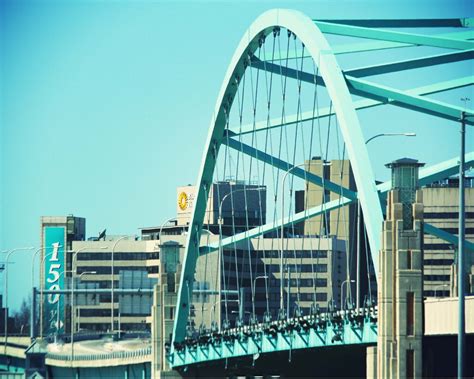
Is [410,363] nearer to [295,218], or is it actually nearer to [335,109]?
[335,109]

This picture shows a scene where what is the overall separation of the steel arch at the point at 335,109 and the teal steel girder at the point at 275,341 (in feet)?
15.5

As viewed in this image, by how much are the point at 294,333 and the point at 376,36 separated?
42.4 feet

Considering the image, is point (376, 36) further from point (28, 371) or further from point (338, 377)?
point (28, 371)

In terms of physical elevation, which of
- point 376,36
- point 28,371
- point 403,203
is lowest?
point 28,371

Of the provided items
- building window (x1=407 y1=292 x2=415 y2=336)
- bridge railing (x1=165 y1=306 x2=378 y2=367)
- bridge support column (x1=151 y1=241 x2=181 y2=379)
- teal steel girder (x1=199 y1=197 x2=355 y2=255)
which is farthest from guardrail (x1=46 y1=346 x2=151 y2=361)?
building window (x1=407 y1=292 x2=415 y2=336)

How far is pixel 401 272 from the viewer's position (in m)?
70.2

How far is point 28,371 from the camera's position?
101 m

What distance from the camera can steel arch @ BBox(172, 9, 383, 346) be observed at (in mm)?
77250

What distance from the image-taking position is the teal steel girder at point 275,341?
80625mm

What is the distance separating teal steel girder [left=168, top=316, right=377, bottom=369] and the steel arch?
4716mm

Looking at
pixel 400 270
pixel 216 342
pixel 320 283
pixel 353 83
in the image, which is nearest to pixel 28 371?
pixel 216 342

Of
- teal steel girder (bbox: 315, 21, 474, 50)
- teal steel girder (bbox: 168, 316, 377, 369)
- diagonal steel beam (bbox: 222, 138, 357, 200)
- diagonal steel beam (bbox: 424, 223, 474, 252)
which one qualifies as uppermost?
teal steel girder (bbox: 315, 21, 474, 50)

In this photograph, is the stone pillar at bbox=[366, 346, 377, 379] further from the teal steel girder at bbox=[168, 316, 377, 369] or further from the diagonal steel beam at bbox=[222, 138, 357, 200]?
the diagonal steel beam at bbox=[222, 138, 357, 200]

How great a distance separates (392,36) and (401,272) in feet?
59.6
